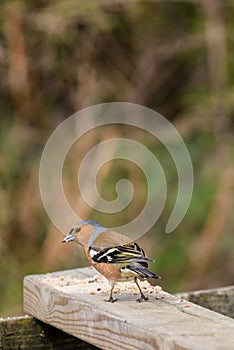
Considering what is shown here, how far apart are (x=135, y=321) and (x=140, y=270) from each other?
15 cm

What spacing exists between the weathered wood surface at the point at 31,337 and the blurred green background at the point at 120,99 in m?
2.98

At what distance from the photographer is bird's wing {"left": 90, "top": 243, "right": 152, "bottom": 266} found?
1938 millimetres

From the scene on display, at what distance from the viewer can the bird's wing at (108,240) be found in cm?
200

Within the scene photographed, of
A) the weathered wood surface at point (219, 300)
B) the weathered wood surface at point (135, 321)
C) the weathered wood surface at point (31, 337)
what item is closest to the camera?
the weathered wood surface at point (135, 321)

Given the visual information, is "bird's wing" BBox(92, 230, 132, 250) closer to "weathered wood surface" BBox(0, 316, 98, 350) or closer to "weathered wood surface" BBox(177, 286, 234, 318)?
"weathered wood surface" BBox(0, 316, 98, 350)

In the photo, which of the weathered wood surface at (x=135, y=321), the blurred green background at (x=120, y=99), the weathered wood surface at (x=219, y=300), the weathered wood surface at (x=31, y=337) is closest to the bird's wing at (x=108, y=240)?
the weathered wood surface at (x=135, y=321)

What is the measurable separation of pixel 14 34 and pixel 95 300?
14.1ft

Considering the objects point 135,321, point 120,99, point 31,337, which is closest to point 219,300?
point 31,337

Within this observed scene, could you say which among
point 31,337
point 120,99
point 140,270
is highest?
point 120,99

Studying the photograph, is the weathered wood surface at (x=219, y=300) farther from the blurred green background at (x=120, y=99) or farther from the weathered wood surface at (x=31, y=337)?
the blurred green background at (x=120, y=99)

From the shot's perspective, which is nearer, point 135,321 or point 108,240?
point 135,321

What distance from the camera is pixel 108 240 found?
203cm

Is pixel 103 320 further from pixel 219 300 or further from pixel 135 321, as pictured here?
pixel 219 300

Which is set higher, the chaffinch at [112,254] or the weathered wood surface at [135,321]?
the chaffinch at [112,254]
